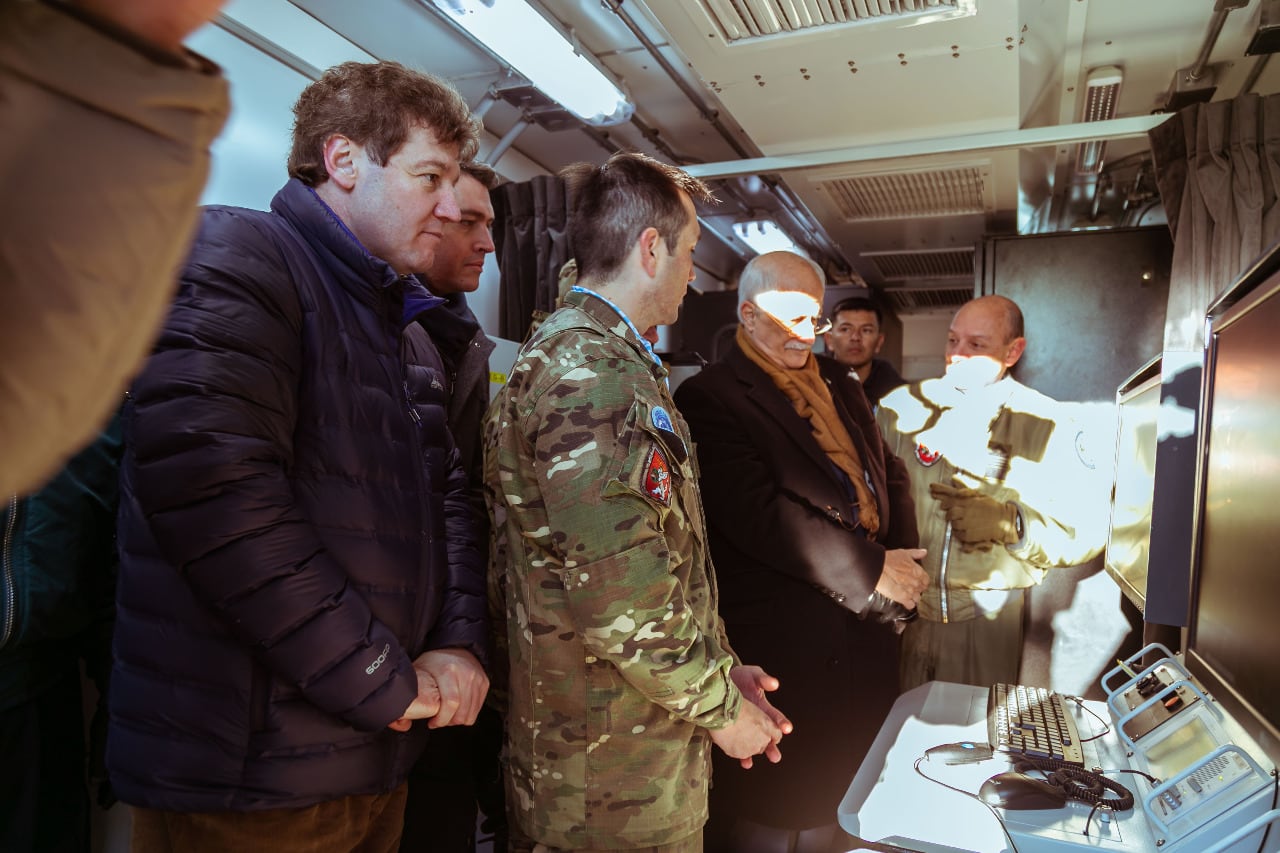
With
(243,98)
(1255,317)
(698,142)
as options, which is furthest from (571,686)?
(698,142)

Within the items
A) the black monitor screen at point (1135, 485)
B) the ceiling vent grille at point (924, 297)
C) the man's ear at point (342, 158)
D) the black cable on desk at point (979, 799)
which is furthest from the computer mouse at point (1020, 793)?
the ceiling vent grille at point (924, 297)

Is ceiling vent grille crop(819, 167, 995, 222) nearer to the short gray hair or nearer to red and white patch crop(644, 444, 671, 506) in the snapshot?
the short gray hair

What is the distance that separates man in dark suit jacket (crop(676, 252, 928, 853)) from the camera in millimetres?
2188

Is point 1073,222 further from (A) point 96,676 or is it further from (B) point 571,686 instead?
(A) point 96,676

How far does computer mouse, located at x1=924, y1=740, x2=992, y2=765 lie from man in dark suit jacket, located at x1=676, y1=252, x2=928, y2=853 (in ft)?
2.25

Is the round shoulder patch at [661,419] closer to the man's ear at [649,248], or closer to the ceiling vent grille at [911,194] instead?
the man's ear at [649,248]

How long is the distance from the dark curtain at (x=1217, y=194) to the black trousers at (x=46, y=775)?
3.10 m

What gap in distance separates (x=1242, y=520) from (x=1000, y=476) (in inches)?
68.5

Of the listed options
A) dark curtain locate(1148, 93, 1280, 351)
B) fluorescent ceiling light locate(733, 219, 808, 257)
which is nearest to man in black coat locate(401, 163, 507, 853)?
dark curtain locate(1148, 93, 1280, 351)

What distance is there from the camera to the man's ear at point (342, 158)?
4.72ft

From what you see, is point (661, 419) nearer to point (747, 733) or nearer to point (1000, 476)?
point (747, 733)

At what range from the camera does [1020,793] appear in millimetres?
1250

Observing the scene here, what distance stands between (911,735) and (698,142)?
294 centimetres

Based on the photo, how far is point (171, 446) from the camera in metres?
1.05
